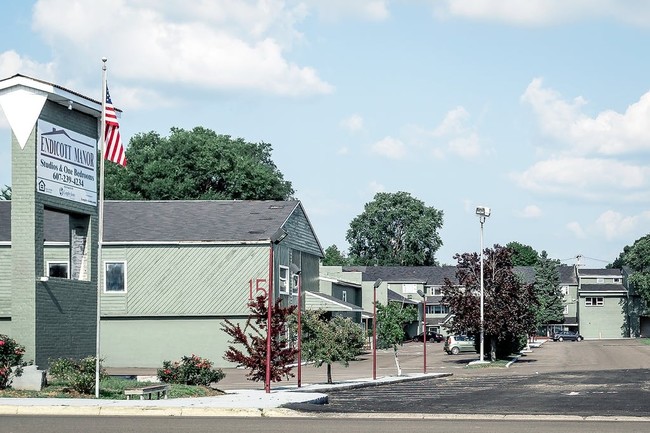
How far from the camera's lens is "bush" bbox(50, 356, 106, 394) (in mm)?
25703

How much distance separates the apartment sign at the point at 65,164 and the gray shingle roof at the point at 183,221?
2005 cm

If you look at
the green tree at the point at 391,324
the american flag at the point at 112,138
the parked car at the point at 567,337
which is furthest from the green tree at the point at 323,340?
the parked car at the point at 567,337

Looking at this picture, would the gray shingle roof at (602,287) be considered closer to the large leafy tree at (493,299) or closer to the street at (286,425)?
the large leafy tree at (493,299)

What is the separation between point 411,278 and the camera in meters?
135

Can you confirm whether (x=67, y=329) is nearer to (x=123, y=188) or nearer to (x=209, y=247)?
(x=209, y=247)

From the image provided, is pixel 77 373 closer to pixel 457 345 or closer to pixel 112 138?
pixel 112 138

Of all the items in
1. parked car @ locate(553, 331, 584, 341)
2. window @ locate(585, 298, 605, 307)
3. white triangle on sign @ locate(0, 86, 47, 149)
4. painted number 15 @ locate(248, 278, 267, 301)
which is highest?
white triangle on sign @ locate(0, 86, 47, 149)

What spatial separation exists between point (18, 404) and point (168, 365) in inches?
325

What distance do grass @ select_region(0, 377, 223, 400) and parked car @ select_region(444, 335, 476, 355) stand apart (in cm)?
4760

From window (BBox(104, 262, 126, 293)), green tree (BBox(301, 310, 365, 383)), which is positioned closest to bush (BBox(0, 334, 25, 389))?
green tree (BBox(301, 310, 365, 383))

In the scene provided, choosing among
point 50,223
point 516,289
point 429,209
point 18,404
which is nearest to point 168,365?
point 18,404

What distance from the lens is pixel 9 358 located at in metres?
26.9

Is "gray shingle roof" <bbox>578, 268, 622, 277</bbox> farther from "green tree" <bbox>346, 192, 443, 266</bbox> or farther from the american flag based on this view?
the american flag

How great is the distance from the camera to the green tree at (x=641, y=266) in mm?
123562
